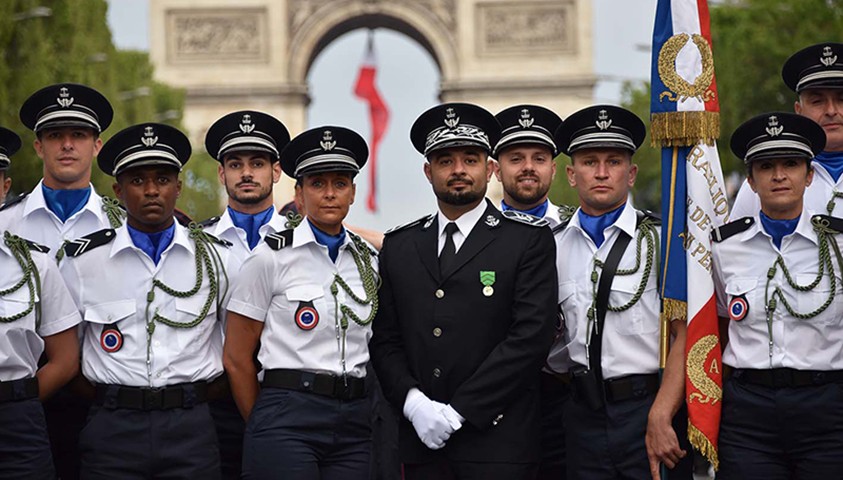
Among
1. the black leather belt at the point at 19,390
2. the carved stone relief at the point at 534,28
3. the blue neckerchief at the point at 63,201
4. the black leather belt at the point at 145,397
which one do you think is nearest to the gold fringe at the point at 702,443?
the black leather belt at the point at 145,397

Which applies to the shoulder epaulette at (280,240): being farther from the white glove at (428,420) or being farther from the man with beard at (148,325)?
the white glove at (428,420)

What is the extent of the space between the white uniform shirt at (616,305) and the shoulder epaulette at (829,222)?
0.79 m

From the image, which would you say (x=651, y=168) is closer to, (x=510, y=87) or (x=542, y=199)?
(x=510, y=87)

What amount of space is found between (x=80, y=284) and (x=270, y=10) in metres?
45.2

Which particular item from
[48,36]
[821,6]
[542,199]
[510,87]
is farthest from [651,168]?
[542,199]

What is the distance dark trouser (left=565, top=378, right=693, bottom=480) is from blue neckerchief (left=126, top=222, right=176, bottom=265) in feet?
7.14

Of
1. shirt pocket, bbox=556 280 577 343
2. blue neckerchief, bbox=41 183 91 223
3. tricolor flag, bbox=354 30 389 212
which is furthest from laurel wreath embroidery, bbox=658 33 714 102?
tricolor flag, bbox=354 30 389 212

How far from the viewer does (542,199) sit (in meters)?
8.67

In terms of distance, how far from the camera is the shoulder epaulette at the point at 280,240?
7.04 metres

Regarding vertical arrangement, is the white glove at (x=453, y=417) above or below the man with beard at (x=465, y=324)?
below

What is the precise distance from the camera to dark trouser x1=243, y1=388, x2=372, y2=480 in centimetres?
670

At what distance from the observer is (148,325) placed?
22.6ft

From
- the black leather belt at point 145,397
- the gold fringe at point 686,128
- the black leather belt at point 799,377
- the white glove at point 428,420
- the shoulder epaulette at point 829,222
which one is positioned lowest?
the white glove at point 428,420

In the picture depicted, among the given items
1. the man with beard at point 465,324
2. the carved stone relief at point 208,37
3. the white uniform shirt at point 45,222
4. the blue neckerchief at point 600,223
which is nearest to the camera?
the man with beard at point 465,324
